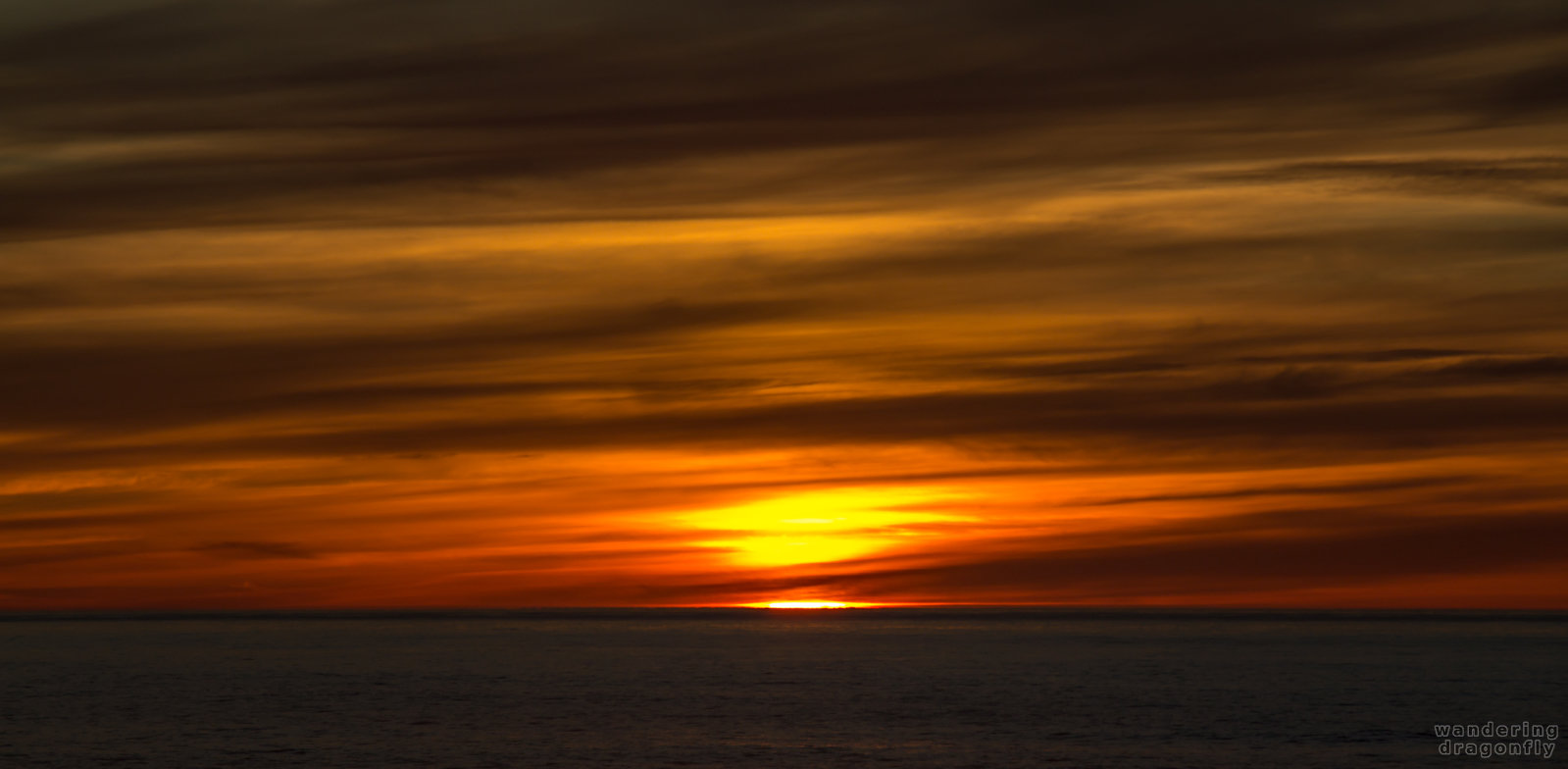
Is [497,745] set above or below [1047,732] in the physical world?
below

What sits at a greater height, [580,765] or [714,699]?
[714,699]

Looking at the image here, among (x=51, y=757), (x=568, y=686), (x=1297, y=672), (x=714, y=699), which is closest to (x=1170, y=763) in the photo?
(x=714, y=699)

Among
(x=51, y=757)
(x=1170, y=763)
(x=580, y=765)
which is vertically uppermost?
(x=1170, y=763)

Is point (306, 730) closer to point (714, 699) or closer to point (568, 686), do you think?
point (714, 699)

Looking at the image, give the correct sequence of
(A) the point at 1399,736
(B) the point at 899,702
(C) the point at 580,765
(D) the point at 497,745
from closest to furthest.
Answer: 1. (C) the point at 580,765
2. (D) the point at 497,745
3. (A) the point at 1399,736
4. (B) the point at 899,702

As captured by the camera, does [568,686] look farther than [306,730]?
Yes

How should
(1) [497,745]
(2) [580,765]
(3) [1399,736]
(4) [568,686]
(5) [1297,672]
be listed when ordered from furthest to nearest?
(5) [1297,672] < (4) [568,686] < (3) [1399,736] < (1) [497,745] < (2) [580,765]

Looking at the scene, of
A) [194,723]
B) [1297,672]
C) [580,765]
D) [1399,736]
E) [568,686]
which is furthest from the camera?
[1297,672]

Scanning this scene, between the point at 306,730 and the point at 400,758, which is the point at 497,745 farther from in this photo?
the point at 306,730

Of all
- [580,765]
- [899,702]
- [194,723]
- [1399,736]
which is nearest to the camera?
[580,765]

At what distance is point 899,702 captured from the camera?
9994cm

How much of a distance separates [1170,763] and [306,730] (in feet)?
148

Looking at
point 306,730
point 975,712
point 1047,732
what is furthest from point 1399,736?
point 306,730

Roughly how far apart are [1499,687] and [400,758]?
301 feet
